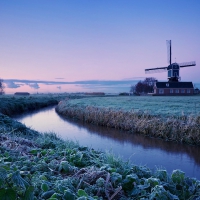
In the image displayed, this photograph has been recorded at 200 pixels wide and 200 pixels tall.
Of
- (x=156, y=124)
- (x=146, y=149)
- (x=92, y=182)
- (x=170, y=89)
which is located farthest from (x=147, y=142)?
(x=170, y=89)

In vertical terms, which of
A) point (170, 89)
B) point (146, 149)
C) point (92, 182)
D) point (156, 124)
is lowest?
point (146, 149)

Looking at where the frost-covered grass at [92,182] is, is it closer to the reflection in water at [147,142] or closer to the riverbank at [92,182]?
the riverbank at [92,182]

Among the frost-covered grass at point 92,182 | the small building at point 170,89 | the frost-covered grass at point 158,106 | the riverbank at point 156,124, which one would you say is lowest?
the riverbank at point 156,124

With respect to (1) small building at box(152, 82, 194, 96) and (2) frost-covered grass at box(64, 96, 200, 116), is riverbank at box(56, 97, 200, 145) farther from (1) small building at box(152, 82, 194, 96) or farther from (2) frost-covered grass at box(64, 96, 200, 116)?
(1) small building at box(152, 82, 194, 96)

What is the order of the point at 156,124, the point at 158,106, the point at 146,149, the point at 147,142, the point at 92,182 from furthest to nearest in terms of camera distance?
the point at 158,106 < the point at 156,124 < the point at 147,142 < the point at 146,149 < the point at 92,182

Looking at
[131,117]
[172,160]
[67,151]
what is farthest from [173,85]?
[67,151]

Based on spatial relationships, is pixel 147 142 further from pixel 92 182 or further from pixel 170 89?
pixel 170 89

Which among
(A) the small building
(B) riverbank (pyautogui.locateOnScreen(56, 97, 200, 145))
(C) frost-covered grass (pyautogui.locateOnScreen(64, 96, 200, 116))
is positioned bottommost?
(B) riverbank (pyautogui.locateOnScreen(56, 97, 200, 145))

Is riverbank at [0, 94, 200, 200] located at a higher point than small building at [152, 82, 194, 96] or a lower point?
lower

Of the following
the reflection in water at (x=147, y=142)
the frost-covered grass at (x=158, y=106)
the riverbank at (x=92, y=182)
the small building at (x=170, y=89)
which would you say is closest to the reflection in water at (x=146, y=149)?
the reflection in water at (x=147, y=142)

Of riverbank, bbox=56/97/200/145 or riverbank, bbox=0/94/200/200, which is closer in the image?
riverbank, bbox=0/94/200/200

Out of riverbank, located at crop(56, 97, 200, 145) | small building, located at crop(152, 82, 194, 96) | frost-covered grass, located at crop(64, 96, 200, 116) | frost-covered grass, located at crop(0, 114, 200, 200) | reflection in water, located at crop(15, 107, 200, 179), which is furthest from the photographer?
small building, located at crop(152, 82, 194, 96)

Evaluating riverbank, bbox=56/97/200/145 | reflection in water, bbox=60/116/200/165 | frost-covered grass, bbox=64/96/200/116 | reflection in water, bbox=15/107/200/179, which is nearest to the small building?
frost-covered grass, bbox=64/96/200/116

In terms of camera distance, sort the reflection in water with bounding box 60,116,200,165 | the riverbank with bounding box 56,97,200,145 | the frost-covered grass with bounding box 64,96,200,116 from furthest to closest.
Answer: the frost-covered grass with bounding box 64,96,200,116
the riverbank with bounding box 56,97,200,145
the reflection in water with bounding box 60,116,200,165
